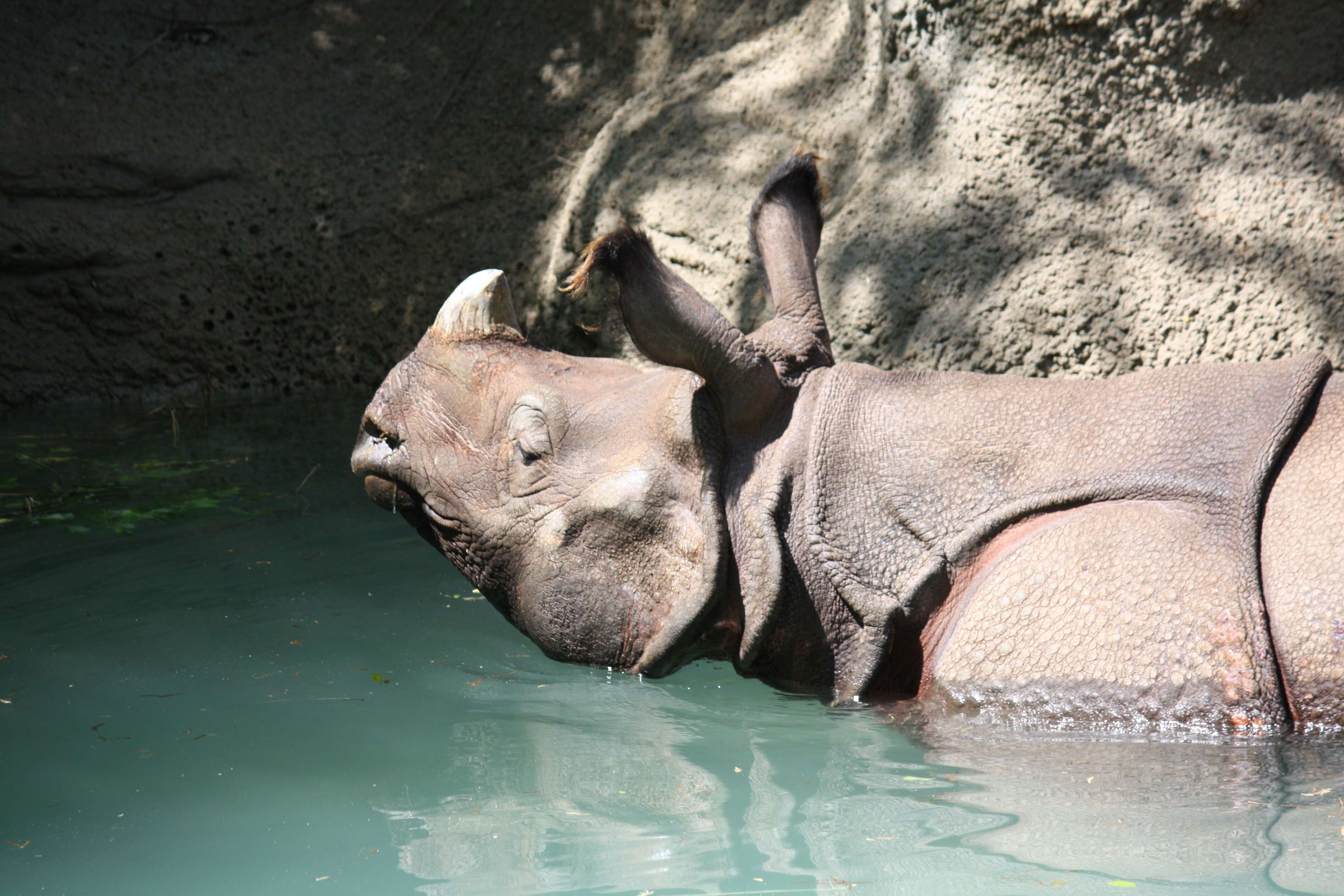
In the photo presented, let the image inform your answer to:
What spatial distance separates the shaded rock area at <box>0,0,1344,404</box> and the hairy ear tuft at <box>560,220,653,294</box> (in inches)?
80.7

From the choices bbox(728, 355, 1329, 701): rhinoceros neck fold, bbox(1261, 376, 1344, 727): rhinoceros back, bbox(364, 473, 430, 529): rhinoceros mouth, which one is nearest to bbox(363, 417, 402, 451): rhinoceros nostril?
bbox(364, 473, 430, 529): rhinoceros mouth

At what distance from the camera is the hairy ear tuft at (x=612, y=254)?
3098 mm

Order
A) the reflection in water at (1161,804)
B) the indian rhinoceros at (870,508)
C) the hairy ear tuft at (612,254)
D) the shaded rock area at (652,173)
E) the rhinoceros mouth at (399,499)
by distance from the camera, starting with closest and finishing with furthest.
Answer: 1. the reflection in water at (1161,804)
2. the indian rhinoceros at (870,508)
3. the hairy ear tuft at (612,254)
4. the rhinoceros mouth at (399,499)
5. the shaded rock area at (652,173)

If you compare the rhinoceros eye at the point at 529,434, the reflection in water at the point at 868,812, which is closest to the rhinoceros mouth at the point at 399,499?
the rhinoceros eye at the point at 529,434

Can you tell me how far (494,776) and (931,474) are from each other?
4.41 ft

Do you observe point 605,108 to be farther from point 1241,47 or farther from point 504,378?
point 504,378

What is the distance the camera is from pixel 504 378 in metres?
3.71

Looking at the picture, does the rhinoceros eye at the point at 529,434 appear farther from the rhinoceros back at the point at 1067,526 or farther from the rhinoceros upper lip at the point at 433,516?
the rhinoceros back at the point at 1067,526

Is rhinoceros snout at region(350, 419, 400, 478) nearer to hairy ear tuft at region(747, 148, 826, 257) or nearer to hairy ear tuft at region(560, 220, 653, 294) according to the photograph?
hairy ear tuft at region(560, 220, 653, 294)

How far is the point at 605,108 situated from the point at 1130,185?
3954mm

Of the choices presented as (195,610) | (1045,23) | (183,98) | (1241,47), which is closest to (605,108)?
(183,98)

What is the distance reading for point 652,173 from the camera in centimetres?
693

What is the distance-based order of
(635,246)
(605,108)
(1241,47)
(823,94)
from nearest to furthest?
1. (635,246)
2. (1241,47)
3. (823,94)
4. (605,108)

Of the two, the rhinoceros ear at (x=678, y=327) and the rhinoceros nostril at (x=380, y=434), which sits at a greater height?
the rhinoceros ear at (x=678, y=327)
